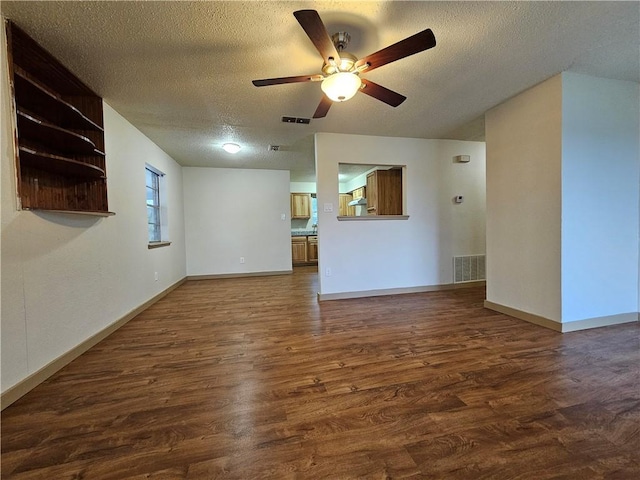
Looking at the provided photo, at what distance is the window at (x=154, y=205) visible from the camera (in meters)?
3.97

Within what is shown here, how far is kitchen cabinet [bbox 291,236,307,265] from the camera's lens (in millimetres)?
6734

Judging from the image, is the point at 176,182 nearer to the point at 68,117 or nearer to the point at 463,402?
the point at 68,117

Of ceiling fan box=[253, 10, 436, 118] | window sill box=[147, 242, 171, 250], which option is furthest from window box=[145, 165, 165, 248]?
ceiling fan box=[253, 10, 436, 118]

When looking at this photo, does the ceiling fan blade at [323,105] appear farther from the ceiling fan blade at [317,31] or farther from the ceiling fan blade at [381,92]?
the ceiling fan blade at [317,31]

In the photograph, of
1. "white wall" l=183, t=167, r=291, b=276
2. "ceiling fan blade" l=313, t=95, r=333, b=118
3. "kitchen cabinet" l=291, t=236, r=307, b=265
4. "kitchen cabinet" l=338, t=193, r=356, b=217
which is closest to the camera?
"ceiling fan blade" l=313, t=95, r=333, b=118

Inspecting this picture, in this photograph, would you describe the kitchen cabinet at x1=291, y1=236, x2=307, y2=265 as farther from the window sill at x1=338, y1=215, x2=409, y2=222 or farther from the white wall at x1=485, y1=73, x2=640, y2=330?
the white wall at x1=485, y1=73, x2=640, y2=330

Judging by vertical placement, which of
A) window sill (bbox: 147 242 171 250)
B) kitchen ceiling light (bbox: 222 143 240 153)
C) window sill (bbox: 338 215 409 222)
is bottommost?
window sill (bbox: 147 242 171 250)

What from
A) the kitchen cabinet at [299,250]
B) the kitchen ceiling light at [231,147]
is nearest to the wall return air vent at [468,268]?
the kitchen cabinet at [299,250]

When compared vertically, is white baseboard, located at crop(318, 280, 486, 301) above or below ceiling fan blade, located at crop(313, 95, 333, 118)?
below

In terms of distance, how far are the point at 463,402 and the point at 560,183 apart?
2.18 meters

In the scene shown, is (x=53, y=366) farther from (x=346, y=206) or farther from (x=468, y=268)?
(x=346, y=206)

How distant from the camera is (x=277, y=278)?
5.42 m

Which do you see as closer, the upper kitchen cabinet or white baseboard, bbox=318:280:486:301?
the upper kitchen cabinet

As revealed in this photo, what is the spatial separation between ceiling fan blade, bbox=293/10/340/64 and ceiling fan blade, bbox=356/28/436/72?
8.1 inches
